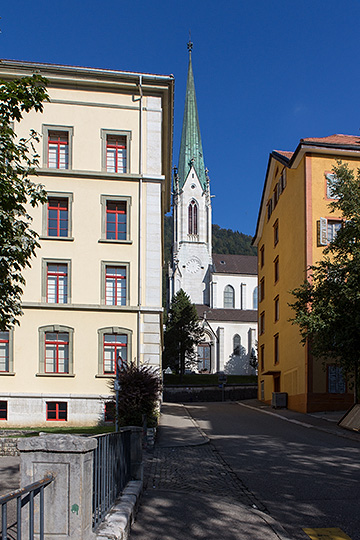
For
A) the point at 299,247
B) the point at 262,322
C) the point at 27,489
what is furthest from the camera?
the point at 262,322

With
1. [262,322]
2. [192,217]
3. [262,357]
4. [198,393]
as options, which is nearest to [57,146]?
[262,322]

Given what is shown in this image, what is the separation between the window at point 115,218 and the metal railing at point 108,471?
16.6m

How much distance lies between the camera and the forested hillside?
159 metres

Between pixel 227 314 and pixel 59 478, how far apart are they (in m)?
80.7

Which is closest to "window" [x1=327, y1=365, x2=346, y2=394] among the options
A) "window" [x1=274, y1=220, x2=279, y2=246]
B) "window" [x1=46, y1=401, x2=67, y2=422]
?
"window" [x1=274, y1=220, x2=279, y2=246]

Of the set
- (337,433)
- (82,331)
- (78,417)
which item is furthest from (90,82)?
(337,433)

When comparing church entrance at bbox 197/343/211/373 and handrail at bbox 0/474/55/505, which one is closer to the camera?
handrail at bbox 0/474/55/505

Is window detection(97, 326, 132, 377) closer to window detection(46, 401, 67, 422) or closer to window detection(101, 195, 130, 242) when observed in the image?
window detection(46, 401, 67, 422)

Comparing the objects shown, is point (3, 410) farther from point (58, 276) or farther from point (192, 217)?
point (192, 217)

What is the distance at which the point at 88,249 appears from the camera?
2373 centimetres

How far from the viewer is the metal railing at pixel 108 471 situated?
5.45 m

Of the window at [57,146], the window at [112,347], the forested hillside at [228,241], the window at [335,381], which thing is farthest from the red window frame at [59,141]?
the forested hillside at [228,241]

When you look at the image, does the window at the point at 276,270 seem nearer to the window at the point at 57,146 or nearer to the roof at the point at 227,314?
the window at the point at 57,146

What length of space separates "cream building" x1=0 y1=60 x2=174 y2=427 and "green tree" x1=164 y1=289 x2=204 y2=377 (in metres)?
42.6
